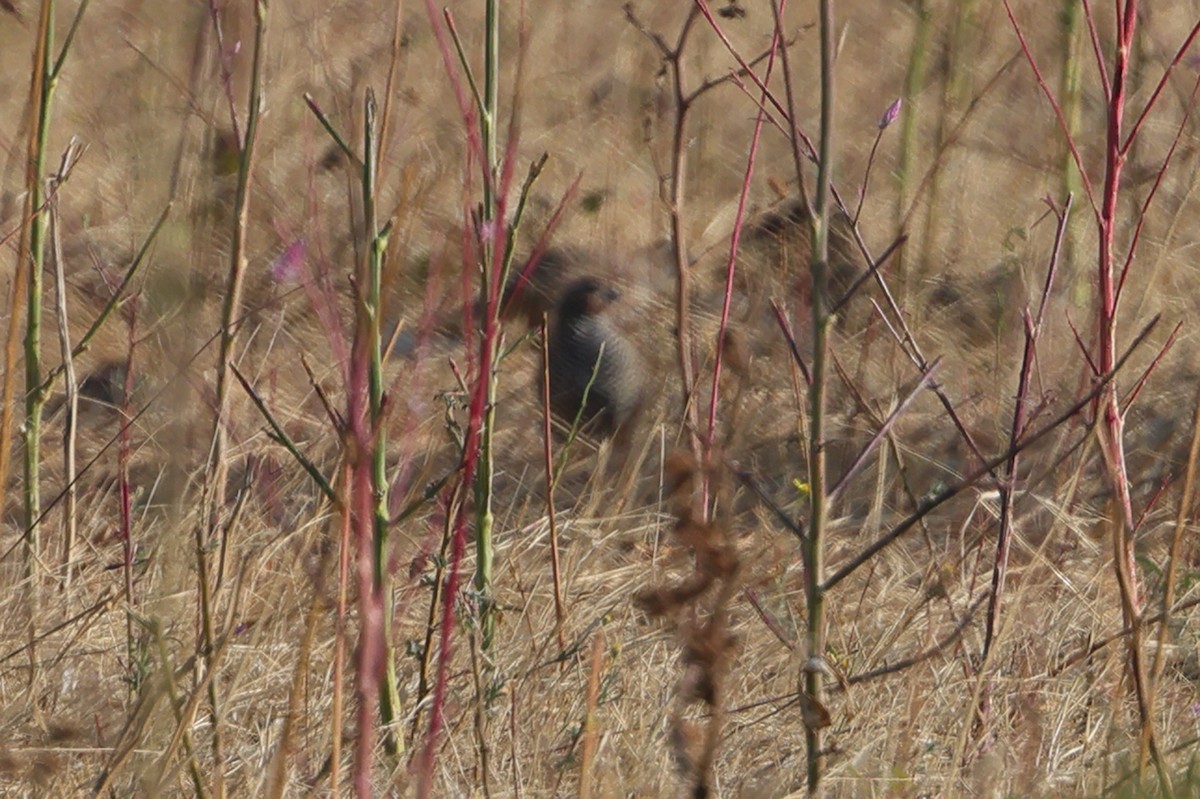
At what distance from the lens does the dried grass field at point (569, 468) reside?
1.41 m

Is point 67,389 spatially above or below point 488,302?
below

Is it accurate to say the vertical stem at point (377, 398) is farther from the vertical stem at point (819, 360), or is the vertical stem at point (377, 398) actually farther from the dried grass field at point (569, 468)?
the vertical stem at point (819, 360)

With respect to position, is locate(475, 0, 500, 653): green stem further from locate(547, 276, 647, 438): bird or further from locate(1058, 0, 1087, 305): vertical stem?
locate(1058, 0, 1087, 305): vertical stem

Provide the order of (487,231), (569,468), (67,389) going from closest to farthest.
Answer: (487,231)
(67,389)
(569,468)

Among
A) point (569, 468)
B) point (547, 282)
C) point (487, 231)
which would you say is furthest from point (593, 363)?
point (487, 231)

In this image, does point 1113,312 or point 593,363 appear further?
point 593,363

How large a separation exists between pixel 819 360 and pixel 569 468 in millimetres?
2355

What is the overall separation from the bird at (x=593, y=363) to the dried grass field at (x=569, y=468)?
0.10 ft

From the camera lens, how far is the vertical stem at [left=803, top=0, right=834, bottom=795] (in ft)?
4.57

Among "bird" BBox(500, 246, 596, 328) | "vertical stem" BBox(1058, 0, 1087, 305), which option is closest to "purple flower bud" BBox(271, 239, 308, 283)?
"vertical stem" BBox(1058, 0, 1087, 305)

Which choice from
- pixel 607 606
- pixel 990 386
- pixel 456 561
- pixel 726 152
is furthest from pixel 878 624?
pixel 726 152

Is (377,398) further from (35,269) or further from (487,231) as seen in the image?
(35,269)

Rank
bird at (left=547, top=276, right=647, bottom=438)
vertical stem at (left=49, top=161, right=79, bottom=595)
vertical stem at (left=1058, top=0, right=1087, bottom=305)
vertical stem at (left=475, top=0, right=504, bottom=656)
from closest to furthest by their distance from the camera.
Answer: vertical stem at (left=475, top=0, right=504, bottom=656), vertical stem at (left=49, top=161, right=79, bottom=595), vertical stem at (left=1058, top=0, right=1087, bottom=305), bird at (left=547, top=276, right=647, bottom=438)

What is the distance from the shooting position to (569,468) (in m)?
3.82
